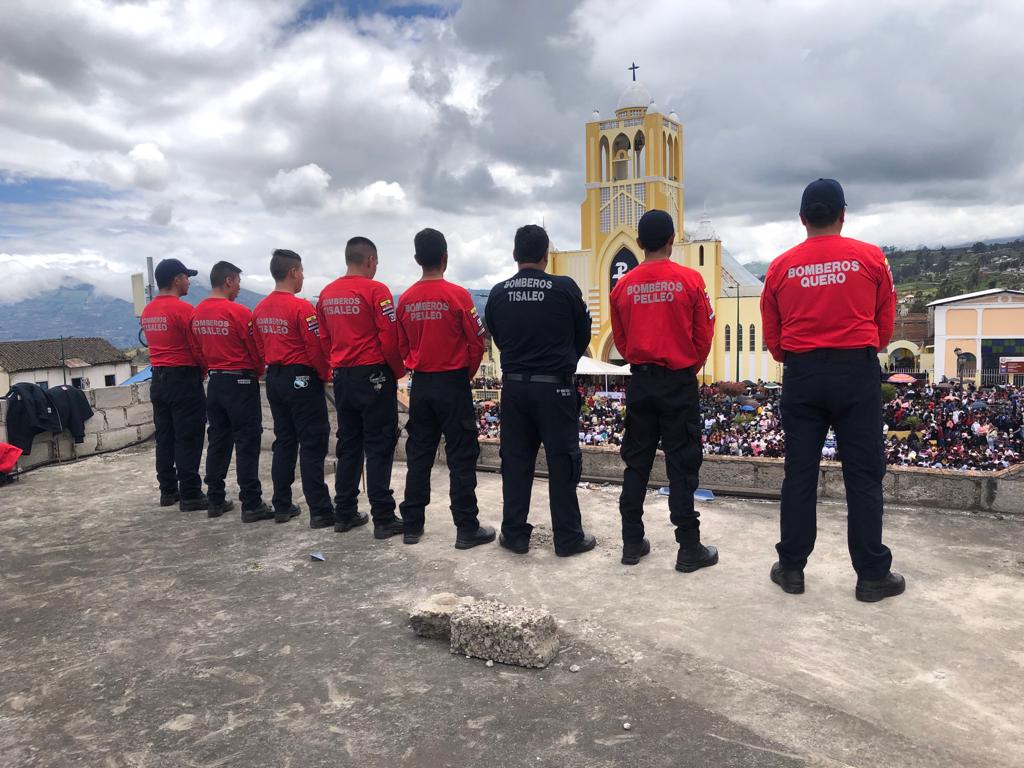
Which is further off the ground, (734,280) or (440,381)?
(734,280)

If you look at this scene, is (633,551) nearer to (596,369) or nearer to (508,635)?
(508,635)

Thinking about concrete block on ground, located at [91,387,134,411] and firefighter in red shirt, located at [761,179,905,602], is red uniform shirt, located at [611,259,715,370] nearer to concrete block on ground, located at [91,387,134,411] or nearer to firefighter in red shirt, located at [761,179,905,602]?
firefighter in red shirt, located at [761,179,905,602]

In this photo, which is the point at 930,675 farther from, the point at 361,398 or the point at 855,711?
the point at 361,398

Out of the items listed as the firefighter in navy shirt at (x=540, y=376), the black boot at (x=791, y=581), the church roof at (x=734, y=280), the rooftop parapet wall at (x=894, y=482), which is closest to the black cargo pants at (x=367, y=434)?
the firefighter in navy shirt at (x=540, y=376)

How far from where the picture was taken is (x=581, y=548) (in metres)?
4.34

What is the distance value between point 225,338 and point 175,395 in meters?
0.78

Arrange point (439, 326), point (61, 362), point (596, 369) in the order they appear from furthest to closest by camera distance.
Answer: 1. point (61, 362)
2. point (596, 369)
3. point (439, 326)

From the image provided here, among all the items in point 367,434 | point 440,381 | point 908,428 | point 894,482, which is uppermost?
point 440,381

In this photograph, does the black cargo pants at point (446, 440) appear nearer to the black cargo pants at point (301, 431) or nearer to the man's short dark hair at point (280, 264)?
the black cargo pants at point (301, 431)

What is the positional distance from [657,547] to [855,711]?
1928 millimetres

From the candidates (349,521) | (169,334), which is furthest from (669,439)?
(169,334)

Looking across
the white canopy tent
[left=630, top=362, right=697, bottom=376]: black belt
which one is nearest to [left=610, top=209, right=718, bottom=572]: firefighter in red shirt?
[left=630, top=362, right=697, bottom=376]: black belt

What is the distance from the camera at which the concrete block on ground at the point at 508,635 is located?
9.43ft

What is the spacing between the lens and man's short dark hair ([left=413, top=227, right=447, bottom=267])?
462 cm
